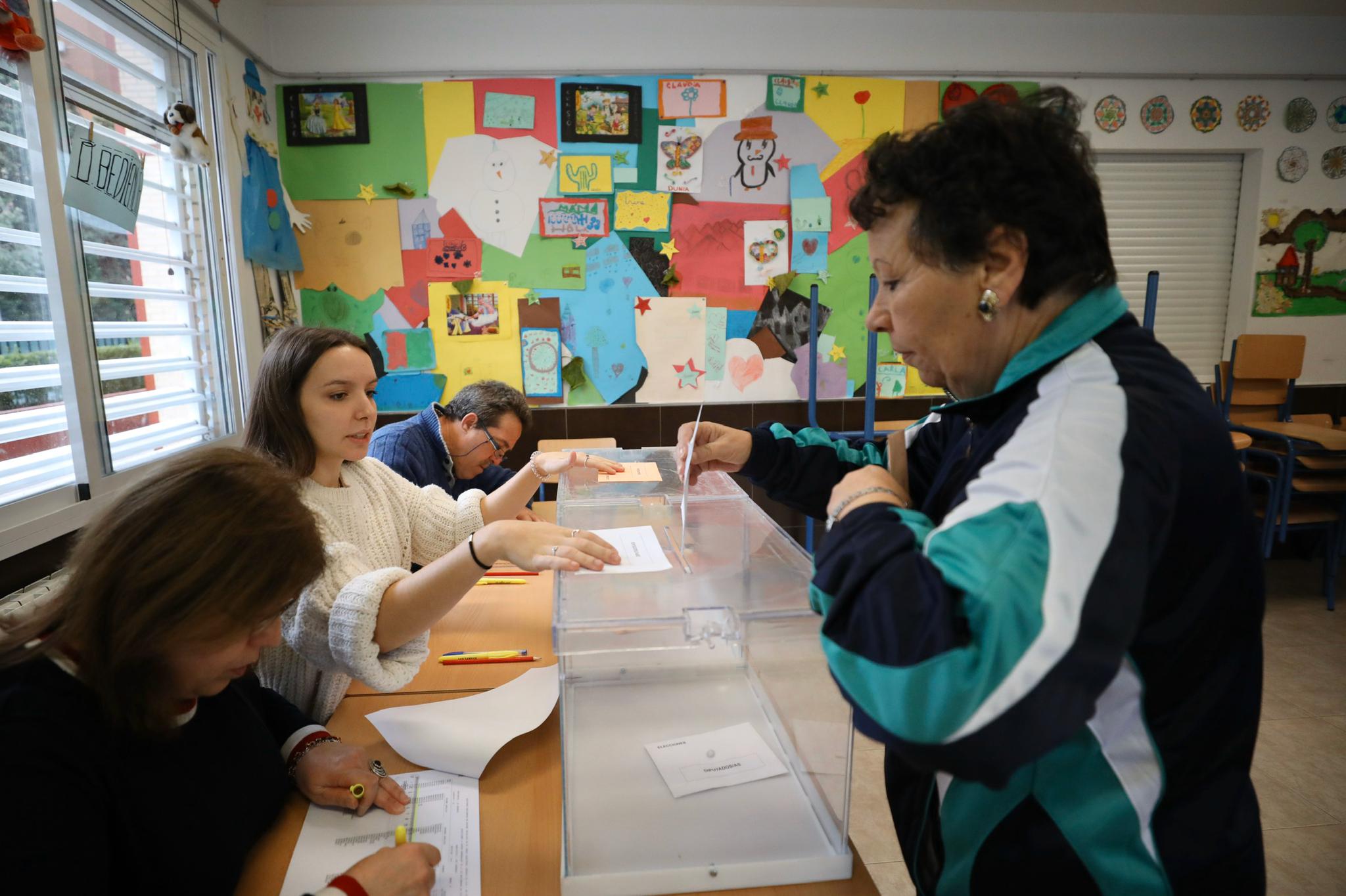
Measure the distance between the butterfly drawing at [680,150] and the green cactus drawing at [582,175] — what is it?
348 millimetres

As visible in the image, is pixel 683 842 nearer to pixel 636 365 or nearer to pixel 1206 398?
pixel 1206 398

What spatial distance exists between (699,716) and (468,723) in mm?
370

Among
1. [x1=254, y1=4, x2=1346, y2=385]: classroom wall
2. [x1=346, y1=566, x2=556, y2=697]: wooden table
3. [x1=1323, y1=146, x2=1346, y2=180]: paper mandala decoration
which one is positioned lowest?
[x1=346, y1=566, x2=556, y2=697]: wooden table

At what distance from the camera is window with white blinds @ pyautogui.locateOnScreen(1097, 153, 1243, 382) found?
3984mm

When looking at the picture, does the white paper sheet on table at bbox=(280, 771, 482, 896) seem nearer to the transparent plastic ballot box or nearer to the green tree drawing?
the transparent plastic ballot box

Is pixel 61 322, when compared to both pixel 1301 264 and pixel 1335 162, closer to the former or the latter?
pixel 1301 264

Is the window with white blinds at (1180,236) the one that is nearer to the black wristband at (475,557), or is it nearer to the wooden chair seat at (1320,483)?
the wooden chair seat at (1320,483)

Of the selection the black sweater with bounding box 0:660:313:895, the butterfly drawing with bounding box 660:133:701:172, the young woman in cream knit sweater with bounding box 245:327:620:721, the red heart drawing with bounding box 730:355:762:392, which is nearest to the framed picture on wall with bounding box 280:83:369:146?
the butterfly drawing with bounding box 660:133:701:172

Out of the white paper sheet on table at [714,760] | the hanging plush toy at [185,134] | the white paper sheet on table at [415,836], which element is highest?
the hanging plush toy at [185,134]

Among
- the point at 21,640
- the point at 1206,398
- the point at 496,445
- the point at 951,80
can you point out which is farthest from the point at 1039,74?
the point at 21,640

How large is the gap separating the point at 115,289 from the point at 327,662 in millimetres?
1802

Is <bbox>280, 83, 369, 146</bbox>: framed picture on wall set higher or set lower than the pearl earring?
higher

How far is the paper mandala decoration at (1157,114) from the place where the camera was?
12.6ft

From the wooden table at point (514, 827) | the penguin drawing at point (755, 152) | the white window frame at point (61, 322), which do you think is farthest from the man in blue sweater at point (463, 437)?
the penguin drawing at point (755, 152)
